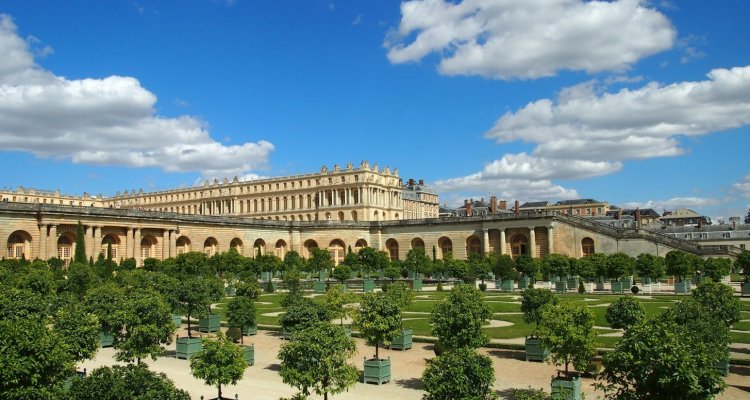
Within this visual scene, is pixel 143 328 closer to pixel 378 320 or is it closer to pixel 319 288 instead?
pixel 378 320

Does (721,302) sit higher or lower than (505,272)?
lower

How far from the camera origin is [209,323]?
98.8 ft

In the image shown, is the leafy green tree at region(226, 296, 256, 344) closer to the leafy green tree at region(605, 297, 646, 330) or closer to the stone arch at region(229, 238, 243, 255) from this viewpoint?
the leafy green tree at region(605, 297, 646, 330)

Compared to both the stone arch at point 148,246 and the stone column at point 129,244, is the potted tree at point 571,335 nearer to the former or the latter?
the stone column at point 129,244

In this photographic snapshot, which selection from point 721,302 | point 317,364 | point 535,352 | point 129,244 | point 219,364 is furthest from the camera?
point 129,244

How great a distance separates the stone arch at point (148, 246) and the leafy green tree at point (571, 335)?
5652 centimetres

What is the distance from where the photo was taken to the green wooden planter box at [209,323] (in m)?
30.1

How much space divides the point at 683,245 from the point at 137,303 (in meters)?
63.4

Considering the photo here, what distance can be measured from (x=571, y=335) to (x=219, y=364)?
967 centimetres

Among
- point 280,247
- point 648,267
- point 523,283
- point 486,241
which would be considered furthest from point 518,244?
point 280,247

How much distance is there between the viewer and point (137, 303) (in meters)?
21.2

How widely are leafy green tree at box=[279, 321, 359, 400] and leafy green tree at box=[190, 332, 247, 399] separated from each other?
1.45m

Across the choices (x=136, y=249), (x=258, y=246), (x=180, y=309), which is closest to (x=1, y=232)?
(x=136, y=249)

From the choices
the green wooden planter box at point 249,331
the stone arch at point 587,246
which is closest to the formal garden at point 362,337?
the green wooden planter box at point 249,331
